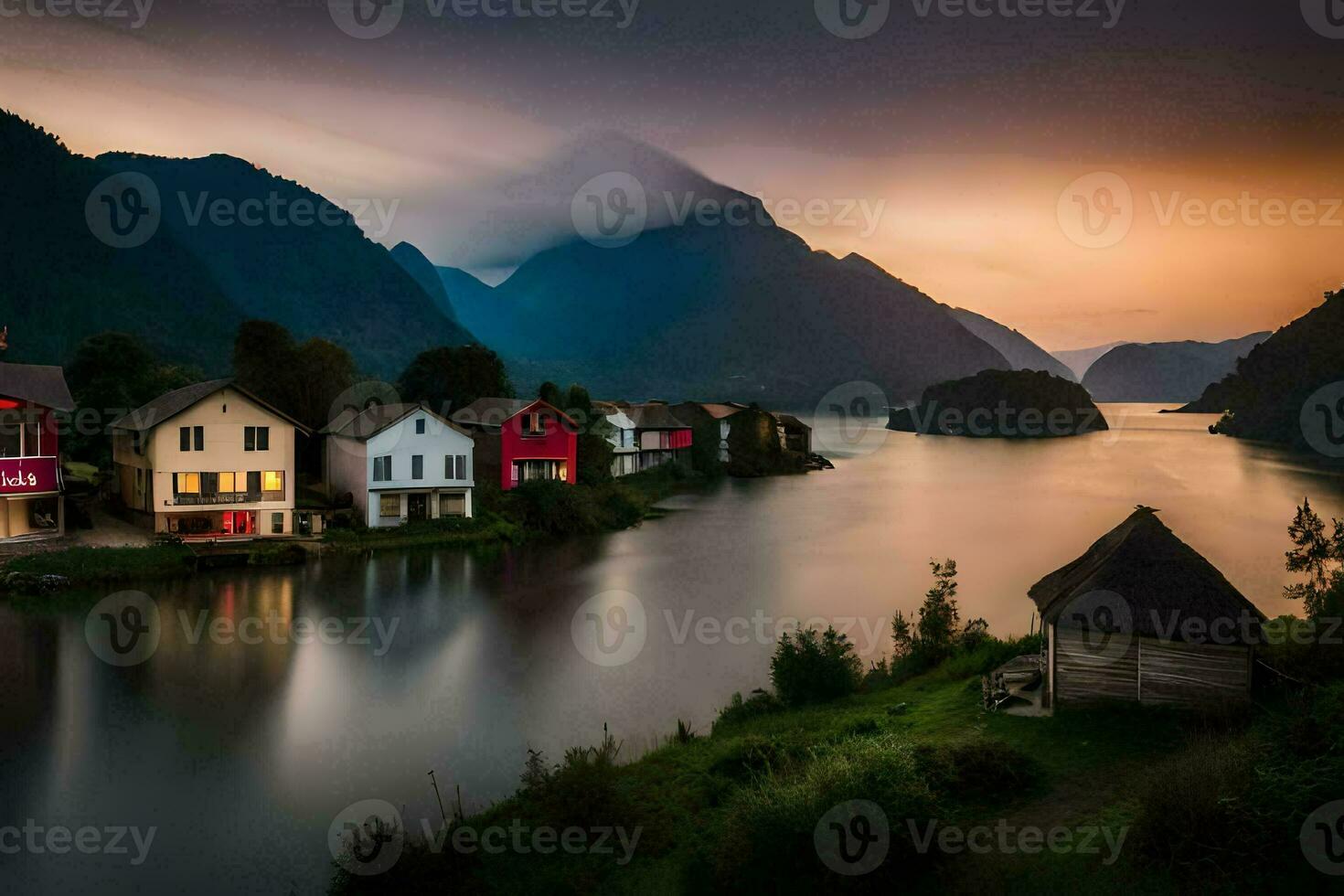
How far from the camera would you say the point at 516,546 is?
3631cm

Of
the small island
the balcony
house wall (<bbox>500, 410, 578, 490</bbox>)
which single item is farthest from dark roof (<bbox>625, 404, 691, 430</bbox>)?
the small island

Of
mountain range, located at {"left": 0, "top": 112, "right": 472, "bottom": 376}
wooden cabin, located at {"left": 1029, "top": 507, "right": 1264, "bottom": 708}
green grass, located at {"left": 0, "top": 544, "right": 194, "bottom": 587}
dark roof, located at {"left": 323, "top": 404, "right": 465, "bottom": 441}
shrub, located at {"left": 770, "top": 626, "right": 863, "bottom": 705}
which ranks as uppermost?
mountain range, located at {"left": 0, "top": 112, "right": 472, "bottom": 376}

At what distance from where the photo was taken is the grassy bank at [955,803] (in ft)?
27.4

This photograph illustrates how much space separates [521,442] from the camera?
142ft

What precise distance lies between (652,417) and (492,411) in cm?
2102

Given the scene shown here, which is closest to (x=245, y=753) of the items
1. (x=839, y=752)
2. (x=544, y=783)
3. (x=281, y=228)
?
(x=544, y=783)

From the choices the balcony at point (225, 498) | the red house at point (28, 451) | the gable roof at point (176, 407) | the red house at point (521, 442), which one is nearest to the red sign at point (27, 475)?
the red house at point (28, 451)

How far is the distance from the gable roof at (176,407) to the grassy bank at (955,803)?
24.4 meters

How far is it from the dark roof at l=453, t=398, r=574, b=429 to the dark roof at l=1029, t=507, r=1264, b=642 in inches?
1272

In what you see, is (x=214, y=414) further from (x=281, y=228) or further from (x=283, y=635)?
(x=281, y=228)

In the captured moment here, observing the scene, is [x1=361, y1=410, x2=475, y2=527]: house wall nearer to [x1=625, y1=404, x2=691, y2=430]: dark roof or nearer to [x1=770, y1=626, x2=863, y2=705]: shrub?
[x1=770, y1=626, x2=863, y2=705]: shrub

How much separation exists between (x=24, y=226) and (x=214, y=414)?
9901 centimetres

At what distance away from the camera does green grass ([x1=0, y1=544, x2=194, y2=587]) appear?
25.8 meters

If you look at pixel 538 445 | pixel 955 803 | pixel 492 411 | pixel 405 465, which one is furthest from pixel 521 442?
pixel 955 803
